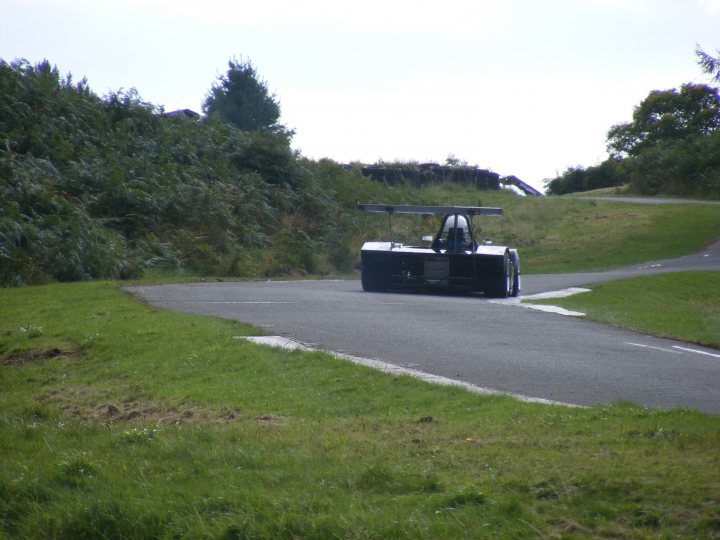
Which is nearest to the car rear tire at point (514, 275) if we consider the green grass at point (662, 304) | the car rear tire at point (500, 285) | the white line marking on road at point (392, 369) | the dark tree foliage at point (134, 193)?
the car rear tire at point (500, 285)

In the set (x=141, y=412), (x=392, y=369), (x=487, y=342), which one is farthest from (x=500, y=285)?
(x=141, y=412)

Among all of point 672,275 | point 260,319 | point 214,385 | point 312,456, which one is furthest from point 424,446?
point 672,275

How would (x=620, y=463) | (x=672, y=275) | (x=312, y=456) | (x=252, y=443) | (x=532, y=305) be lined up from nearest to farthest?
(x=620, y=463) → (x=312, y=456) → (x=252, y=443) → (x=532, y=305) → (x=672, y=275)

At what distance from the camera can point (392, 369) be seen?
34.7 ft

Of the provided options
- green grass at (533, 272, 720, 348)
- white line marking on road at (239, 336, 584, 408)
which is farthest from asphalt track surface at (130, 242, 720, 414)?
green grass at (533, 272, 720, 348)

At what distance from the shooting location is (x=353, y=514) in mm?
5633

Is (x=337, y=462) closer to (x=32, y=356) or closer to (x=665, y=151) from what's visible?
(x=32, y=356)

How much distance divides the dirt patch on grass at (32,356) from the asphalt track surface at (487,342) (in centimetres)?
287

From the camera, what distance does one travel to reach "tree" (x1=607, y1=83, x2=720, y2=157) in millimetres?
70625

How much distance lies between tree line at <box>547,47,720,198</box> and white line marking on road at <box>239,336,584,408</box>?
114 ft

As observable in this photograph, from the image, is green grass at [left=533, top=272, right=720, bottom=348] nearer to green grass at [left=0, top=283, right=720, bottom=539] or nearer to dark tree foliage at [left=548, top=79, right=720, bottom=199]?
green grass at [left=0, top=283, right=720, bottom=539]

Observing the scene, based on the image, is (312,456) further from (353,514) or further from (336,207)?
(336,207)

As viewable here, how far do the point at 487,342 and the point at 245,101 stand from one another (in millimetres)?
53291

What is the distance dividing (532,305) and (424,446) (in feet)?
41.3
